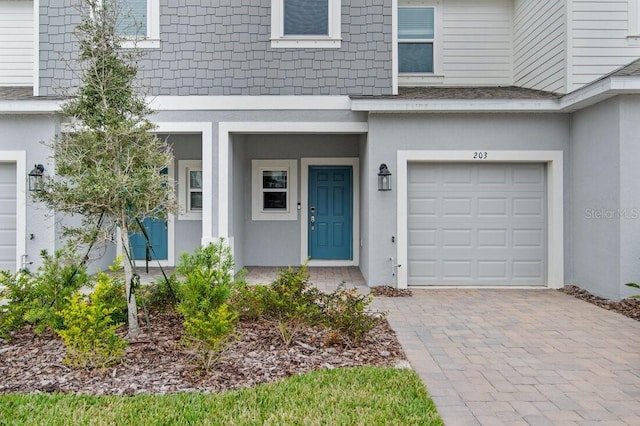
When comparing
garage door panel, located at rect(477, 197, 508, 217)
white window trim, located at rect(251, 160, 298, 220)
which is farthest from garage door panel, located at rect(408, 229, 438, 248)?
white window trim, located at rect(251, 160, 298, 220)

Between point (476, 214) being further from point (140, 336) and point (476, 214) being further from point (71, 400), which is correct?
point (71, 400)

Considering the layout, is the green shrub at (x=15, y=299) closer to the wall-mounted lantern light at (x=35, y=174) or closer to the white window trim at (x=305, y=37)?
the wall-mounted lantern light at (x=35, y=174)

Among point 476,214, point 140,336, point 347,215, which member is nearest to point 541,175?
point 476,214

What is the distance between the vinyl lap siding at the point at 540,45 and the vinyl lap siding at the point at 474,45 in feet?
1.08

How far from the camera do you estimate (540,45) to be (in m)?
8.73

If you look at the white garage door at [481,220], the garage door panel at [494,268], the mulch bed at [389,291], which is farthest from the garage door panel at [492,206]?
Result: the mulch bed at [389,291]

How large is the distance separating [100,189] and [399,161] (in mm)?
5065

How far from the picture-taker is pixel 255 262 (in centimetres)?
991

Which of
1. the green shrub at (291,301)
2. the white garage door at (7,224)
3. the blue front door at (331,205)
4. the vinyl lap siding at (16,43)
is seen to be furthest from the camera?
the vinyl lap siding at (16,43)

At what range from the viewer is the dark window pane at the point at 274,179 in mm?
9914

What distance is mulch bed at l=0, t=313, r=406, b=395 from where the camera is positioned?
363cm

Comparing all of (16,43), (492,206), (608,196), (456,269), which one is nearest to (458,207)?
(492,206)

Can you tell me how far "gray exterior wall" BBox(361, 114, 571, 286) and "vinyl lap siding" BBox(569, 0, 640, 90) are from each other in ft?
3.05

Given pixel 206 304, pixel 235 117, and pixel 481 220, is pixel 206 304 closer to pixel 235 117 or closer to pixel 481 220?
pixel 235 117
